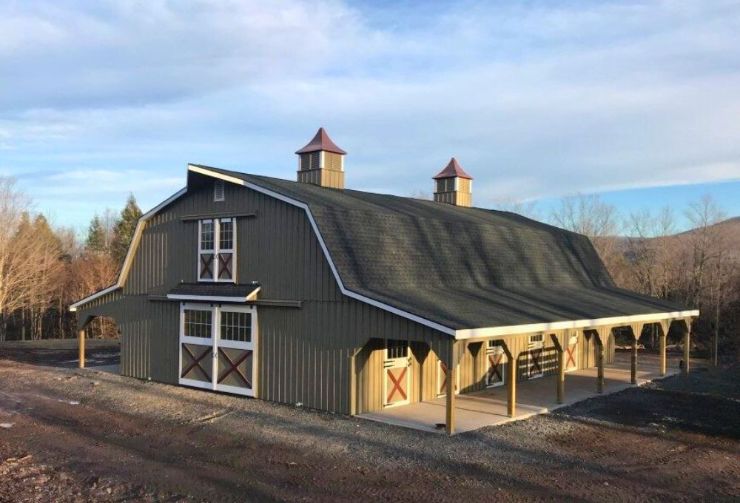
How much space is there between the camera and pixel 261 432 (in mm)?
11688

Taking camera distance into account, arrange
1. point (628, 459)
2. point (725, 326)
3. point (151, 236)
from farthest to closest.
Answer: point (725, 326), point (151, 236), point (628, 459)

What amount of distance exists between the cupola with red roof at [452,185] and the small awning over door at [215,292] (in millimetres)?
11982

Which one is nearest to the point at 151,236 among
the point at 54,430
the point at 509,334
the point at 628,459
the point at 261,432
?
the point at 54,430

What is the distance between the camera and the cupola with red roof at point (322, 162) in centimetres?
1903

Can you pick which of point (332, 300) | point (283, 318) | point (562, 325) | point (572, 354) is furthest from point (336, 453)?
point (572, 354)

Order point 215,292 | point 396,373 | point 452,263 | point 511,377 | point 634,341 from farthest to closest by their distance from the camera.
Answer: point 634,341 < point 452,263 < point 215,292 < point 396,373 < point 511,377

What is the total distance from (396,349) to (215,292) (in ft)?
15.0

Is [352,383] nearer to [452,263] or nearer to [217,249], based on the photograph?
[452,263]

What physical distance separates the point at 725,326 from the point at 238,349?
26.0 m

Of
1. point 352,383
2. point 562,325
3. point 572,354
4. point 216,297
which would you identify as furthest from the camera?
point 572,354

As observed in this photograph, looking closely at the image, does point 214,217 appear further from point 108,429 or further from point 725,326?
point 725,326

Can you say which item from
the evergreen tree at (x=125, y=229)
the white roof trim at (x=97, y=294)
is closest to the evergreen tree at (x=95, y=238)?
the evergreen tree at (x=125, y=229)

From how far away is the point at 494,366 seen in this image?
57.6ft

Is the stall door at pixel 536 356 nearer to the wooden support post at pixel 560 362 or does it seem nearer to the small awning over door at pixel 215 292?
the wooden support post at pixel 560 362
